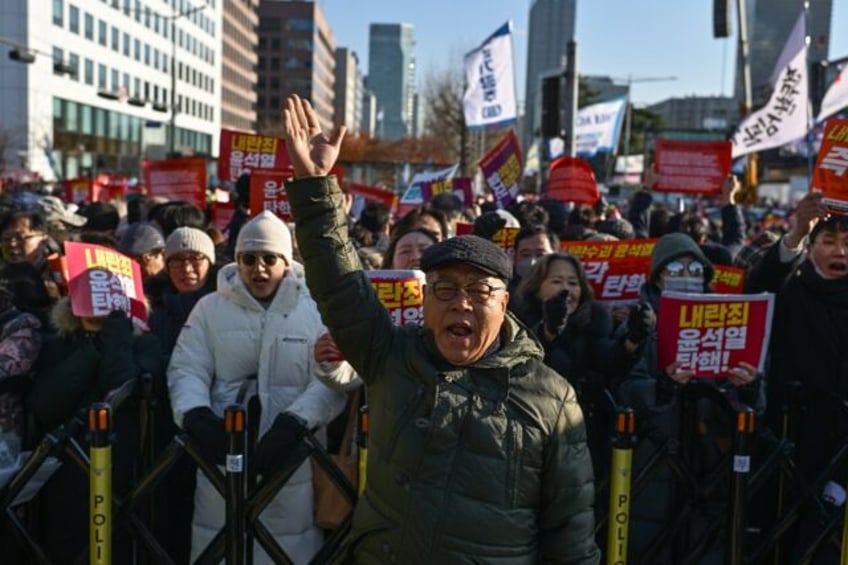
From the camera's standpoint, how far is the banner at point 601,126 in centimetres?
2044

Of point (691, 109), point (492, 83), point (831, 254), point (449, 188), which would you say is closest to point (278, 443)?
point (831, 254)

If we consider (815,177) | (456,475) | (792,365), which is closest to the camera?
(456,475)

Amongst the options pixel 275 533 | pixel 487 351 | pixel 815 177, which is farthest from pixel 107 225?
pixel 487 351

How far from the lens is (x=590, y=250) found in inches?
242

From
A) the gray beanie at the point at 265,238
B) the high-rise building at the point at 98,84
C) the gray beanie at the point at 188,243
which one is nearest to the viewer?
the gray beanie at the point at 265,238

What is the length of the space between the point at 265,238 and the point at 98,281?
85 centimetres

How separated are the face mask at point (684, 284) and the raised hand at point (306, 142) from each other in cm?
285

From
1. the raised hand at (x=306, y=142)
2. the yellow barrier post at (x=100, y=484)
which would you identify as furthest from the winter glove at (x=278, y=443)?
the raised hand at (x=306, y=142)

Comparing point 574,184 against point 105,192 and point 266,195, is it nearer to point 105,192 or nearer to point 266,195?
point 266,195

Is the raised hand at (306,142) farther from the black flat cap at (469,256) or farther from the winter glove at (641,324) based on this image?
the winter glove at (641,324)

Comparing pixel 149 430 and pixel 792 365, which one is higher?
pixel 792 365

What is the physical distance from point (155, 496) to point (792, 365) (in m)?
3.28

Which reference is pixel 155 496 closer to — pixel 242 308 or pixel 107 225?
pixel 242 308

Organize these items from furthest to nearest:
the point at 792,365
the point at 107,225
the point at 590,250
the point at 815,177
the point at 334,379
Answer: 1. the point at 107,225
2. the point at 590,250
3. the point at 815,177
4. the point at 792,365
5. the point at 334,379
